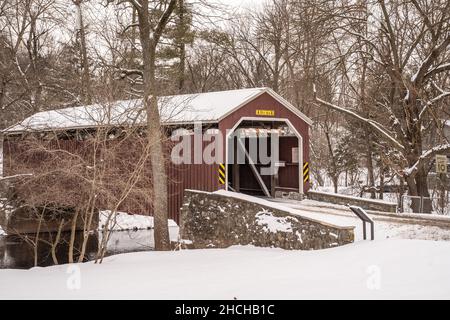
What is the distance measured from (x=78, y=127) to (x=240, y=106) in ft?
16.9

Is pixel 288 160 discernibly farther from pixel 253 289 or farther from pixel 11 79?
pixel 11 79

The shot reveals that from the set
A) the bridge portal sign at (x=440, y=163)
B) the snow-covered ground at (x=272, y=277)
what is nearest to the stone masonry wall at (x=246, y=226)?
the snow-covered ground at (x=272, y=277)

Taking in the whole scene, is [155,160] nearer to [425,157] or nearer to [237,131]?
[237,131]

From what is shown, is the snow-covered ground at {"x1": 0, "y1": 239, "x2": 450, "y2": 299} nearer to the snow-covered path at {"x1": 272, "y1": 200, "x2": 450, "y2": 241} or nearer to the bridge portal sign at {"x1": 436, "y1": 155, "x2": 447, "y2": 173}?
the snow-covered path at {"x1": 272, "y1": 200, "x2": 450, "y2": 241}

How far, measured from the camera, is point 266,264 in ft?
23.4

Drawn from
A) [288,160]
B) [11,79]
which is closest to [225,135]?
[288,160]

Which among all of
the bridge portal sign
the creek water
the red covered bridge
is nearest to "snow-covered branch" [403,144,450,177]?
the bridge portal sign

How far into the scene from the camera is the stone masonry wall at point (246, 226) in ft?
27.7

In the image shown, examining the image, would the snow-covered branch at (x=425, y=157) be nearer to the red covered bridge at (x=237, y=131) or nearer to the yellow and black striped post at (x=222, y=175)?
the red covered bridge at (x=237, y=131)

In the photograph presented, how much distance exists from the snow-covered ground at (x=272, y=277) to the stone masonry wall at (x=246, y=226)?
86 cm

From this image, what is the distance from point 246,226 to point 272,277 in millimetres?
4167

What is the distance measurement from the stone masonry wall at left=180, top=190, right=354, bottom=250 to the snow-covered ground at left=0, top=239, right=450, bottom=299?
2.83 feet

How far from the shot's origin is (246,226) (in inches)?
401

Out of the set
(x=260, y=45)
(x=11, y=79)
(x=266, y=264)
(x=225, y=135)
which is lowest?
(x=266, y=264)
